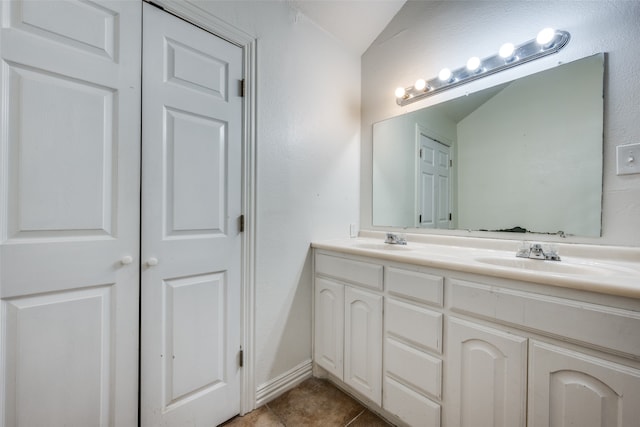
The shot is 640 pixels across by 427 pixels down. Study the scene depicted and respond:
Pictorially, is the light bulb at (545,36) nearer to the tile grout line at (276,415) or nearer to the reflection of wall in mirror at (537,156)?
the reflection of wall in mirror at (537,156)

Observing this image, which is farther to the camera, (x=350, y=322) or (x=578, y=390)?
(x=350, y=322)

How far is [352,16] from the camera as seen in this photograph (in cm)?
165

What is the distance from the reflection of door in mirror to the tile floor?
1.10m

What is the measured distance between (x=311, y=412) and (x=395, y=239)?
3.45ft

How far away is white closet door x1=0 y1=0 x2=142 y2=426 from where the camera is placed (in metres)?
0.80

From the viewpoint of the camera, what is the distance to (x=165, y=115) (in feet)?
3.52

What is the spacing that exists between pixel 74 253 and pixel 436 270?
4.35ft

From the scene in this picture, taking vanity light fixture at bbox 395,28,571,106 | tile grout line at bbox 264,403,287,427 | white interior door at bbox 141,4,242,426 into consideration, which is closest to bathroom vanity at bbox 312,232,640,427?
tile grout line at bbox 264,403,287,427

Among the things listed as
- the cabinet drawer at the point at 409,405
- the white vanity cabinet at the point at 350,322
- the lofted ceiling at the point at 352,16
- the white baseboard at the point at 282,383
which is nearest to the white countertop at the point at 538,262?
the white vanity cabinet at the point at 350,322

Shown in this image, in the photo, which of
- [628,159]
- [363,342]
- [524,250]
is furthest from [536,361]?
[628,159]

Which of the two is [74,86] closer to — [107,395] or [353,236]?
[107,395]

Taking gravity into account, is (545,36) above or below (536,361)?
above

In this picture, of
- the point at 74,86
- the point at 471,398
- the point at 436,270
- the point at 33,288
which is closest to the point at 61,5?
the point at 74,86

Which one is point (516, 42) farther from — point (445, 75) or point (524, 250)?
point (524, 250)
